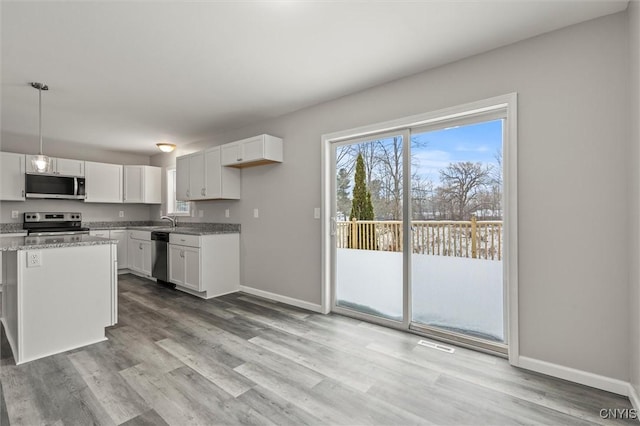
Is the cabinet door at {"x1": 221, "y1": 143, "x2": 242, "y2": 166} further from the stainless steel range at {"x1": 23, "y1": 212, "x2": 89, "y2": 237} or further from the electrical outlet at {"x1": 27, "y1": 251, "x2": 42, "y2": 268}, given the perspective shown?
the stainless steel range at {"x1": 23, "y1": 212, "x2": 89, "y2": 237}

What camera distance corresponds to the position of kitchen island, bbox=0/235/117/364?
7.85 feet

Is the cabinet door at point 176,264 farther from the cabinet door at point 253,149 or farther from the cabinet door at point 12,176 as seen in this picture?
the cabinet door at point 12,176

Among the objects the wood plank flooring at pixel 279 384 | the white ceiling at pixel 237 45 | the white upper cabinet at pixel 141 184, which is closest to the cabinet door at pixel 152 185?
the white upper cabinet at pixel 141 184

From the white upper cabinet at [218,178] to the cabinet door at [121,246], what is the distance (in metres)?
2.44

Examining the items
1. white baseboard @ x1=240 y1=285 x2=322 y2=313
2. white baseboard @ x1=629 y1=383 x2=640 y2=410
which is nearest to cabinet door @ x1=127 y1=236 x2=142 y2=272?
white baseboard @ x1=240 y1=285 x2=322 y2=313

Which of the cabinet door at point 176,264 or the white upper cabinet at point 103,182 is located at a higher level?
the white upper cabinet at point 103,182

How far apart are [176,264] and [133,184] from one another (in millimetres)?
2578

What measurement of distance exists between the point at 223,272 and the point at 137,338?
156 cm

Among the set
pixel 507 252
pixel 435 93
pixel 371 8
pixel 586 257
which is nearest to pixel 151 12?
pixel 371 8

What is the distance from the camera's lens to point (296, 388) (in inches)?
78.7

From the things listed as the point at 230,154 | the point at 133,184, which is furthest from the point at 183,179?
the point at 133,184

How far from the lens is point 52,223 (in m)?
5.20

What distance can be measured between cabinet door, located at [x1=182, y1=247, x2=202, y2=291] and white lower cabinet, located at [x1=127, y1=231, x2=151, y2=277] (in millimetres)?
1306

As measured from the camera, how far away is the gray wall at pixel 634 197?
1.74 metres
